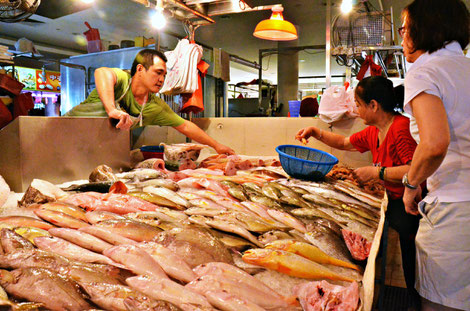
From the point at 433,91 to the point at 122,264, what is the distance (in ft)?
5.23

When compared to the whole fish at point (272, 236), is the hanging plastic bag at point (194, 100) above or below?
above

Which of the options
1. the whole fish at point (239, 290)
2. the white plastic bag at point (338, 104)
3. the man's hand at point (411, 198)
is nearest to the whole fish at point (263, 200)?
the man's hand at point (411, 198)

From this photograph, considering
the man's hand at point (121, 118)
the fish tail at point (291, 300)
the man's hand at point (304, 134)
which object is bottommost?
the fish tail at point (291, 300)

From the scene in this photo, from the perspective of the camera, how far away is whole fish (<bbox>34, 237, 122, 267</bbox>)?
4.36ft

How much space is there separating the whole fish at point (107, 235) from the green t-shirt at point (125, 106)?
2584mm

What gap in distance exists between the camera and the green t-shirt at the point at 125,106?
154 inches

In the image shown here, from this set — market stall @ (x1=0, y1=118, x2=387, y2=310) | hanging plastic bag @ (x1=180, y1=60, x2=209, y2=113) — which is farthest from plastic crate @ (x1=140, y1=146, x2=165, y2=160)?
market stall @ (x1=0, y1=118, x2=387, y2=310)

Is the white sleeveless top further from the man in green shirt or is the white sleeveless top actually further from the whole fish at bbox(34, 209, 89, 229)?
the man in green shirt

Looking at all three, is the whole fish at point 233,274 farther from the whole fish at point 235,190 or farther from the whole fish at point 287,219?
the whole fish at point 235,190

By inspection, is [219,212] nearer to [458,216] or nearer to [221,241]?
[221,241]

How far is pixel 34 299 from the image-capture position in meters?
1.03

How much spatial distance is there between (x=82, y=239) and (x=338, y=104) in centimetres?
386

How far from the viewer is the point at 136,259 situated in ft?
4.16

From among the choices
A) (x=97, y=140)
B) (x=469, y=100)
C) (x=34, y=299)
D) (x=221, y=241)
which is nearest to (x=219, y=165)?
(x=97, y=140)
